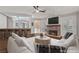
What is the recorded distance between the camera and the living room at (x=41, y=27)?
1.54m

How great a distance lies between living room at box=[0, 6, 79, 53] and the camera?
5.07ft

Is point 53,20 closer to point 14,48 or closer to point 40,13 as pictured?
point 40,13

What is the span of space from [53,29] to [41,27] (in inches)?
6.0

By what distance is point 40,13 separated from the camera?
155cm

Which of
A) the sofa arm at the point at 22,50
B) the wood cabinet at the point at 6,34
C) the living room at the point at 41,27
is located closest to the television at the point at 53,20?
the living room at the point at 41,27

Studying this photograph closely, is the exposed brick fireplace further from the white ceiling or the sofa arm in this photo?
the sofa arm

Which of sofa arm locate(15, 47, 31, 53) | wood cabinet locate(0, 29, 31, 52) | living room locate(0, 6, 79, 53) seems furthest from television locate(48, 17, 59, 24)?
sofa arm locate(15, 47, 31, 53)

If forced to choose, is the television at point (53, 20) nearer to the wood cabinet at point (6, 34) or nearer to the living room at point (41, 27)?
the living room at point (41, 27)

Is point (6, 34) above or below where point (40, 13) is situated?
below

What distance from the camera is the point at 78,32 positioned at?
5.05 ft

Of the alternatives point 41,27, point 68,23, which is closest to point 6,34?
point 41,27
